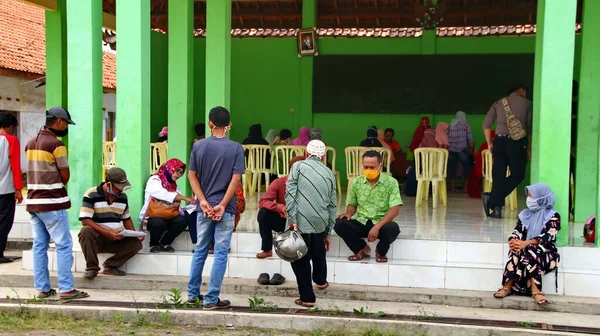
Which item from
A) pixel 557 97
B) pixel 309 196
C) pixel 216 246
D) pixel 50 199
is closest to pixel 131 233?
pixel 50 199

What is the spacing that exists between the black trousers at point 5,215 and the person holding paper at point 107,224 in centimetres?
143

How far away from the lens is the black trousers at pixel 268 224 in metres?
7.32

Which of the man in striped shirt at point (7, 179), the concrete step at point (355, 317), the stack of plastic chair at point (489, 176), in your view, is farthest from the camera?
the stack of plastic chair at point (489, 176)

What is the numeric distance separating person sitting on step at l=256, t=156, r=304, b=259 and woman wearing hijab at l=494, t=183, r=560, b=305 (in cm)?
215

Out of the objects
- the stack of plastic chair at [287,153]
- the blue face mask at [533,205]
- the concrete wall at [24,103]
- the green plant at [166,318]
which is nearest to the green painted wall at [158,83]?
the concrete wall at [24,103]

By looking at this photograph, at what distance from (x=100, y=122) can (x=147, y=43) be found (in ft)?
3.09

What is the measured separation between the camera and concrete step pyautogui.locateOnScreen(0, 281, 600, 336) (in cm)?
591

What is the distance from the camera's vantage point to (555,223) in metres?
6.63

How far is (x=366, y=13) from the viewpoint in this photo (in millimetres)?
14219

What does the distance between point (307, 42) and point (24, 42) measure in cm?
864

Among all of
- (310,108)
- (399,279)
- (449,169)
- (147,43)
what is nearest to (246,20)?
(310,108)

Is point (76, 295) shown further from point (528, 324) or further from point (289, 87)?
point (289, 87)

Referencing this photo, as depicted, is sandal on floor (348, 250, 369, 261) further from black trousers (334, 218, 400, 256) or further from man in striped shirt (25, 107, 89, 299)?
man in striped shirt (25, 107, 89, 299)

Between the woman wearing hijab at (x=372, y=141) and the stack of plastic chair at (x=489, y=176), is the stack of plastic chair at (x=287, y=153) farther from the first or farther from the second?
the stack of plastic chair at (x=489, y=176)
